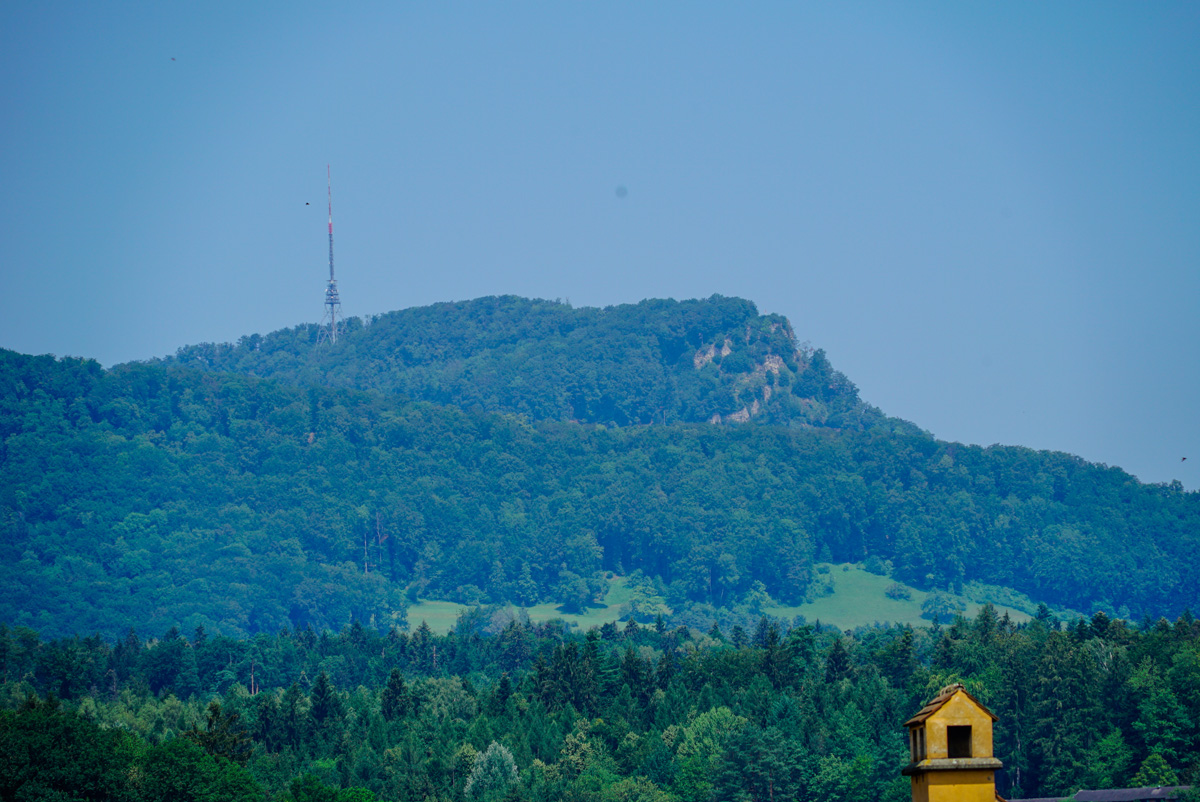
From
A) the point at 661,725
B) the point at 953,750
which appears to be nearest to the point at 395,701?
the point at 661,725

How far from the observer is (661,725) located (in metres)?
134

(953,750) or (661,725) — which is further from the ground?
(953,750)

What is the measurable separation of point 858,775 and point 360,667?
82.3 metres

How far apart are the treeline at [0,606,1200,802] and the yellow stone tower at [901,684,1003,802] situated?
250 feet

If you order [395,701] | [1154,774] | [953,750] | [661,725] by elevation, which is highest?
[953,750]

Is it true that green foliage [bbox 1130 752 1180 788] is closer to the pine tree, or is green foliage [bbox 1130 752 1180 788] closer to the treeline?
the treeline

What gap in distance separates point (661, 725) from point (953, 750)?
108 meters

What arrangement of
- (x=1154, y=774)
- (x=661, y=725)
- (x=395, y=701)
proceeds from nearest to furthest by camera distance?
(x=1154, y=774), (x=661, y=725), (x=395, y=701)

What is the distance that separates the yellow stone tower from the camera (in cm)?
2702

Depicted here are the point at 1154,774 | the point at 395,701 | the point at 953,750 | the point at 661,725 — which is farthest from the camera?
the point at 395,701

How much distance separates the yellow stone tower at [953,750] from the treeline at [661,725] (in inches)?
3004

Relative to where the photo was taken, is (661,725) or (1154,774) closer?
(1154,774)

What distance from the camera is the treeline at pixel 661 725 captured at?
111 metres

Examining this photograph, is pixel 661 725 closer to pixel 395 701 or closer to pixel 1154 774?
pixel 395 701
